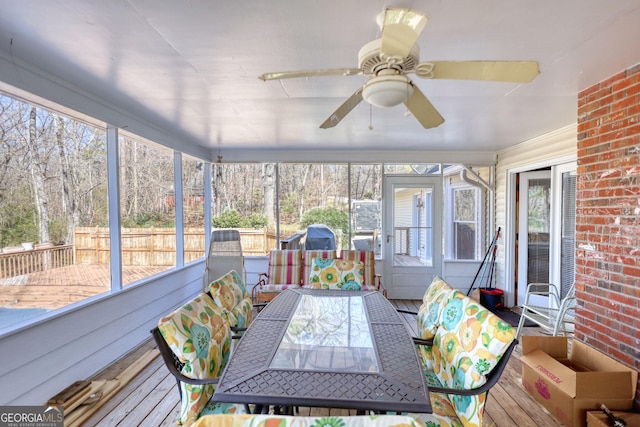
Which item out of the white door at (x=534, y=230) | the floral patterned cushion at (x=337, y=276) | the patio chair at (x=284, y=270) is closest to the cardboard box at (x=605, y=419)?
the floral patterned cushion at (x=337, y=276)

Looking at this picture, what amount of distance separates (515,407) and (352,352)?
162 centimetres

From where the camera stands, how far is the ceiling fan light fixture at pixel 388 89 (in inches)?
54.1

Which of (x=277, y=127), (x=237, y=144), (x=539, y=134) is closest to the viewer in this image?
(x=277, y=127)

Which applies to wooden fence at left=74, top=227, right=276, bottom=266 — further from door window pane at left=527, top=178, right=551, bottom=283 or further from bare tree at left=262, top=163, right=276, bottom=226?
door window pane at left=527, top=178, right=551, bottom=283

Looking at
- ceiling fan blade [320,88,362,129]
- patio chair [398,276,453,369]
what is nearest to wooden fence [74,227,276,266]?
ceiling fan blade [320,88,362,129]

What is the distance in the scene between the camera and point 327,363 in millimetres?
1441

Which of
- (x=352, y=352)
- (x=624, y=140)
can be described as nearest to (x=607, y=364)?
(x=624, y=140)

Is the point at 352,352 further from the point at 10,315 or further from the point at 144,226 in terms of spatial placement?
the point at 144,226

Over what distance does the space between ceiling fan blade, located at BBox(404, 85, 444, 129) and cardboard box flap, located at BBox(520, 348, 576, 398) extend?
6.18 feet

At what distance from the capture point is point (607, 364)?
206cm

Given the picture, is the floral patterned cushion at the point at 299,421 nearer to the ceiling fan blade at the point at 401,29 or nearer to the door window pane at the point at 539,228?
the ceiling fan blade at the point at 401,29

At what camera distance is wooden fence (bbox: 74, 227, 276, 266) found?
2809 mm

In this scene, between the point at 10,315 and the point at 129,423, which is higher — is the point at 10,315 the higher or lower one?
the higher one

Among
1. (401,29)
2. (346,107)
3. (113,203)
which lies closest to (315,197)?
(113,203)
